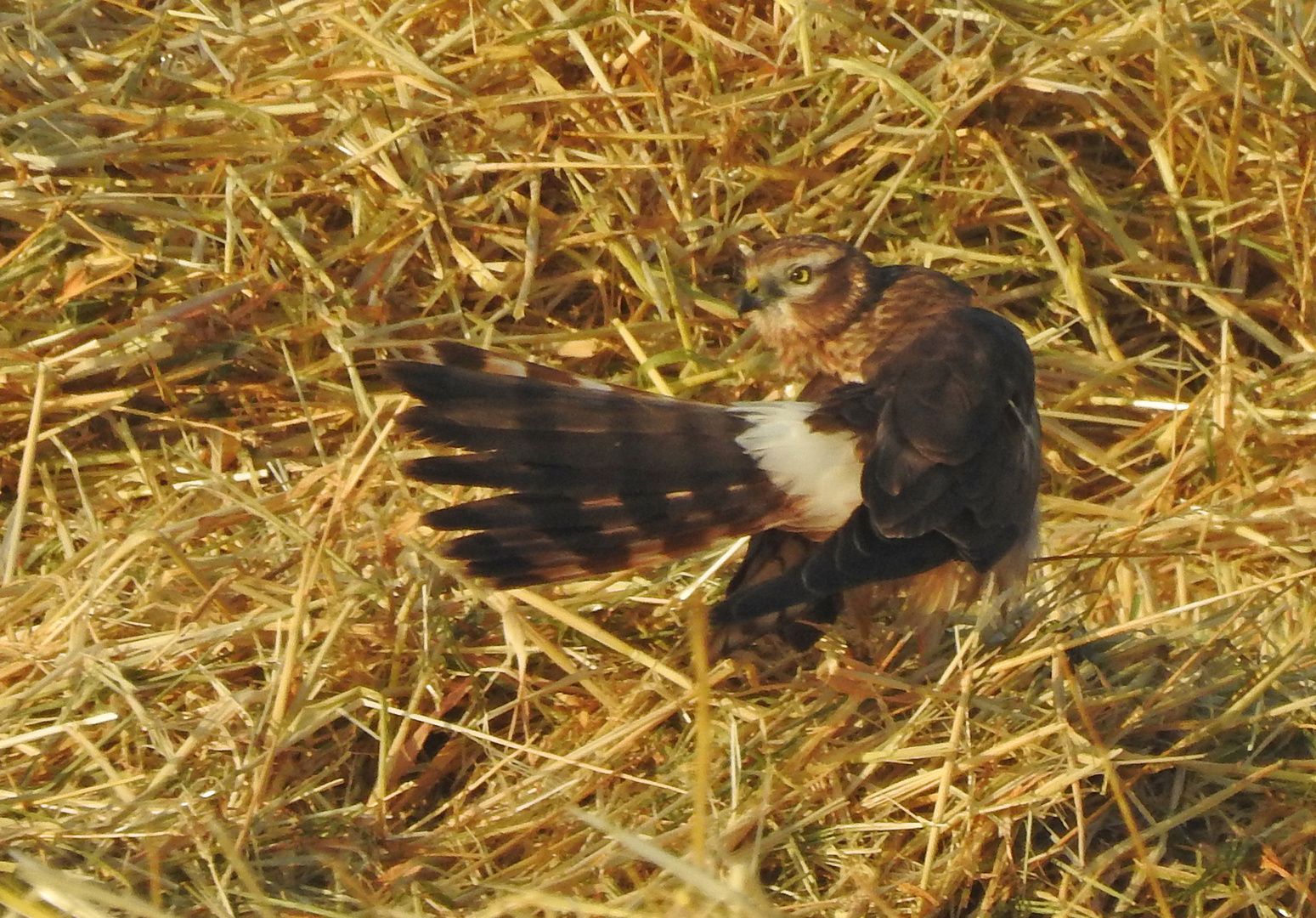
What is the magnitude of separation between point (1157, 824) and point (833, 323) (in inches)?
46.3

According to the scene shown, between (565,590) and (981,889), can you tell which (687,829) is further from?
(565,590)

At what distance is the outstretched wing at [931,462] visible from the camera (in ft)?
7.82

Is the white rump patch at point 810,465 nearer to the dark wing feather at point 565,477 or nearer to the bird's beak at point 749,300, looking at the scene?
the dark wing feather at point 565,477

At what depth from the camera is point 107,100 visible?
3297 millimetres

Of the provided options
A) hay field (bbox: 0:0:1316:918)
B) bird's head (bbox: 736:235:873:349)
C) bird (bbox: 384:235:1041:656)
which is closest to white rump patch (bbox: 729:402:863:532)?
bird (bbox: 384:235:1041:656)

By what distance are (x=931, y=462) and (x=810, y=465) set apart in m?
0.20

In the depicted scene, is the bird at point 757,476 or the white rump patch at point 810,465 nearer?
the bird at point 757,476

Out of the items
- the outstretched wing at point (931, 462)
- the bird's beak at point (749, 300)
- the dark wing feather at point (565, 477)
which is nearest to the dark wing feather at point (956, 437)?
the outstretched wing at point (931, 462)

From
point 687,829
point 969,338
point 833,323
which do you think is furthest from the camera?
point 833,323

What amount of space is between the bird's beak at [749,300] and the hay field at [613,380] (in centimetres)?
26

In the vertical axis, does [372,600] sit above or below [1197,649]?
above

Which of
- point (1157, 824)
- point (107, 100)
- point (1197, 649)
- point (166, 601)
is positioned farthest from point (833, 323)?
point (107, 100)

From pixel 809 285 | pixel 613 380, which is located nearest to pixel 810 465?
pixel 809 285

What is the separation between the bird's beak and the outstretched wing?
0.98 ft
